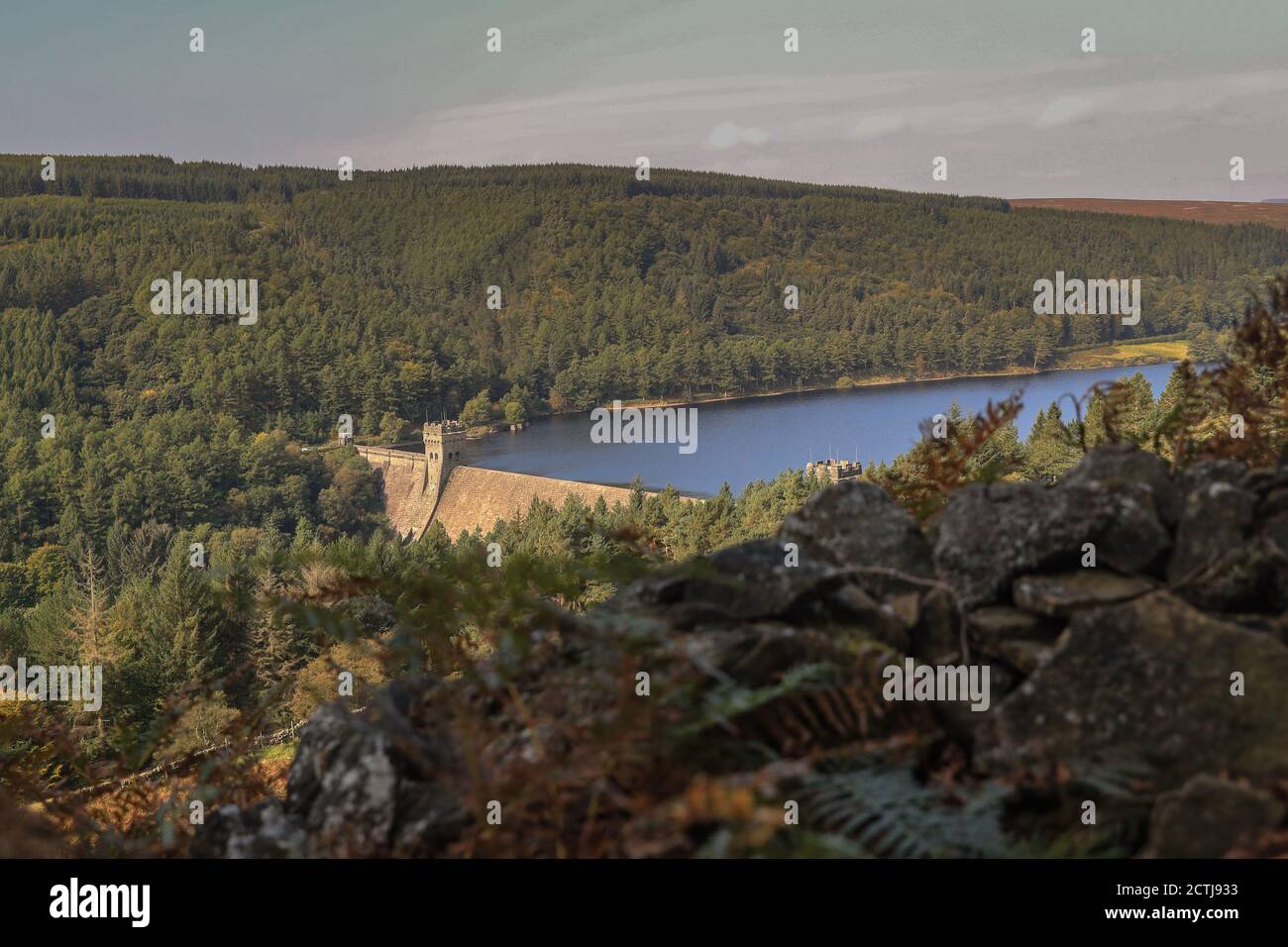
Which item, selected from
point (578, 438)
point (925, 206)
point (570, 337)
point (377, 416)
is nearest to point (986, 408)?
point (578, 438)

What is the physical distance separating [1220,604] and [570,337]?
142711mm

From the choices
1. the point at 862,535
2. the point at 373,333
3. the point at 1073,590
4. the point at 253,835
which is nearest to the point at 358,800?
the point at 253,835

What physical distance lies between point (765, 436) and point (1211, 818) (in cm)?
10444

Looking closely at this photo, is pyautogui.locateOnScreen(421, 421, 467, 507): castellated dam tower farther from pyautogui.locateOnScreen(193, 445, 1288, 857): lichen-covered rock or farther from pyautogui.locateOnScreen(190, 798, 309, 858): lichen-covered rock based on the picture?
pyautogui.locateOnScreen(193, 445, 1288, 857): lichen-covered rock

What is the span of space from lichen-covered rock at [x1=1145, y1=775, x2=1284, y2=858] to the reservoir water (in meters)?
77.1

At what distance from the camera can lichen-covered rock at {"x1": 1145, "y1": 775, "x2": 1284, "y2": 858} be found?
2.09 meters

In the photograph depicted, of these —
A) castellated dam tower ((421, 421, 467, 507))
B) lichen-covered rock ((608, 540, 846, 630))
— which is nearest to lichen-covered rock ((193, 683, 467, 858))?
lichen-covered rock ((608, 540, 846, 630))

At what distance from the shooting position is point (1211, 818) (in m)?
2.12

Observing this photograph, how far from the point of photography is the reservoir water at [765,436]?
90.9 metres

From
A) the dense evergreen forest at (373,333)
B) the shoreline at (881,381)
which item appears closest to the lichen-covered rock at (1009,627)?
the dense evergreen forest at (373,333)

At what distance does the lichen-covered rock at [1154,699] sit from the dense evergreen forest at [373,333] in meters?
21.5

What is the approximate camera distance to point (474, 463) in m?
92.1

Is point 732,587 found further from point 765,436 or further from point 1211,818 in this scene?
point 765,436
